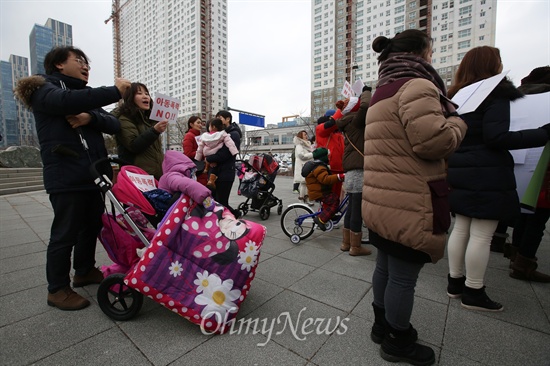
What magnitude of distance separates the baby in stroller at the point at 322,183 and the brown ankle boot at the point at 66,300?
2.72 m

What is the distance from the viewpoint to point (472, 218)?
7.32 feet

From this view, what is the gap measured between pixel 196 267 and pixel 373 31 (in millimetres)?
81159

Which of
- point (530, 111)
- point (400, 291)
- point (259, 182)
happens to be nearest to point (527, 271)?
point (530, 111)

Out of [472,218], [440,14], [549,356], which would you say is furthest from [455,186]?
[440,14]

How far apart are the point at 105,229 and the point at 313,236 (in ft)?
9.51

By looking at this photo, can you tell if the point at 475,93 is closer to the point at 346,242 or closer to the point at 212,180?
the point at 346,242

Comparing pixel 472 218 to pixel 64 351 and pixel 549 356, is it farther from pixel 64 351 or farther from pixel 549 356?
pixel 64 351

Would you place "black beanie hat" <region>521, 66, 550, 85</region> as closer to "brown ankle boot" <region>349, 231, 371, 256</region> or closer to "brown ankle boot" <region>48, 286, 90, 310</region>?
"brown ankle boot" <region>349, 231, 371, 256</region>

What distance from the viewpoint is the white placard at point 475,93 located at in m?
1.97

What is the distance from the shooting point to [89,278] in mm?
2596

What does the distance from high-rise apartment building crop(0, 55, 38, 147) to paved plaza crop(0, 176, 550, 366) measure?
152 feet

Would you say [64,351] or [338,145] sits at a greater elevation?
[338,145]

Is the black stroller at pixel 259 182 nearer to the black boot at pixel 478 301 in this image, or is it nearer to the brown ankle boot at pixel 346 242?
the brown ankle boot at pixel 346 242

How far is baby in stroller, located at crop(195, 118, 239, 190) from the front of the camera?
430cm
